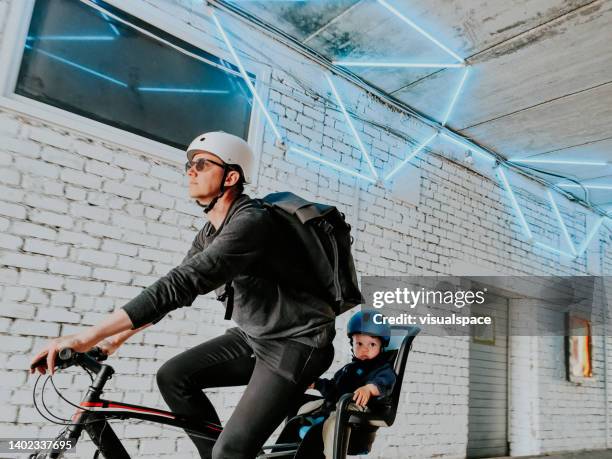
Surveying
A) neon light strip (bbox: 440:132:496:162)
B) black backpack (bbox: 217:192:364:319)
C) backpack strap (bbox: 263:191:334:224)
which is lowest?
black backpack (bbox: 217:192:364:319)

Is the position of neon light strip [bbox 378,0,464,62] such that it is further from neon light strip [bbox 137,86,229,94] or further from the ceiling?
neon light strip [bbox 137,86,229,94]

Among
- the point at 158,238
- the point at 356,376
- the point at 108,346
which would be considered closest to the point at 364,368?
the point at 356,376

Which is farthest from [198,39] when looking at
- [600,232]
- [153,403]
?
[600,232]

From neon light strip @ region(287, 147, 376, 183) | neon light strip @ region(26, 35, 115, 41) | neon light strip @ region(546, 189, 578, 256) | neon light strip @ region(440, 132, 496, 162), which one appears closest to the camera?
neon light strip @ region(26, 35, 115, 41)

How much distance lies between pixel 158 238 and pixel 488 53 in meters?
2.96

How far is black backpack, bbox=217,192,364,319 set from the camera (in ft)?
5.58

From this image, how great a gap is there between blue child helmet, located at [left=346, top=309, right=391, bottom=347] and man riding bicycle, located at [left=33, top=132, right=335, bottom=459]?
0.47 metres

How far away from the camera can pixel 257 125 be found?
3676mm

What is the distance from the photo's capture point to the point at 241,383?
1.98 m

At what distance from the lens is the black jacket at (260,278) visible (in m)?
1.52

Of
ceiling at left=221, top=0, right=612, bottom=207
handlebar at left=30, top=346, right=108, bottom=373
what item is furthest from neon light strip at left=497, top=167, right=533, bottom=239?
handlebar at left=30, top=346, right=108, bottom=373

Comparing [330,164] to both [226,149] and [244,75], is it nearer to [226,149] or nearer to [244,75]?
[244,75]

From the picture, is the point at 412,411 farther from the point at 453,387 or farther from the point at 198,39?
the point at 198,39

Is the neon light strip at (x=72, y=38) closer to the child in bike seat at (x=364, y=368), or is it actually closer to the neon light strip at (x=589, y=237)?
the child in bike seat at (x=364, y=368)
